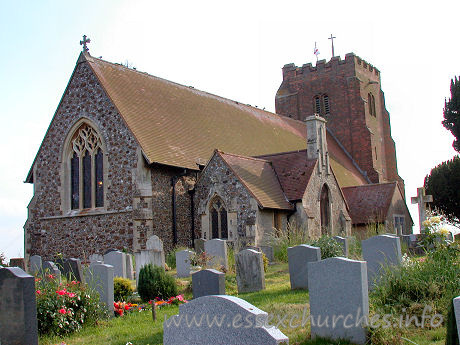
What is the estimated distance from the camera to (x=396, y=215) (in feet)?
89.9

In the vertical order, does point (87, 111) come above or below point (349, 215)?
above

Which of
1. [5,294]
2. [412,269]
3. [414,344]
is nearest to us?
[414,344]

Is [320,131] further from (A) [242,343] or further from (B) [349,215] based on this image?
(A) [242,343]

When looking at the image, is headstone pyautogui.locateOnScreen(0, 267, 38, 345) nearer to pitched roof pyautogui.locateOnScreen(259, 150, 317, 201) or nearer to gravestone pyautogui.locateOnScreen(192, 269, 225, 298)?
gravestone pyautogui.locateOnScreen(192, 269, 225, 298)

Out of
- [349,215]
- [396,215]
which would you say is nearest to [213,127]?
[349,215]

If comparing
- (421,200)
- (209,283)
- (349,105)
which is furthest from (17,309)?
(349,105)

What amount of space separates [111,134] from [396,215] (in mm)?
14577

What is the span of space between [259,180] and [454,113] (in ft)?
55.3

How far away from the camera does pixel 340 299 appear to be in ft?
25.2

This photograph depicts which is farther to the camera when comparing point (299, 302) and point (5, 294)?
point (299, 302)

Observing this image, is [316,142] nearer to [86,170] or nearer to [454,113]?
[86,170]

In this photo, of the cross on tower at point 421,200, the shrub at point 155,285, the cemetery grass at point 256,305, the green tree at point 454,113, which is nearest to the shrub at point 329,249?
the cemetery grass at point 256,305

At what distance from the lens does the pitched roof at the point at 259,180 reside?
66.3 ft

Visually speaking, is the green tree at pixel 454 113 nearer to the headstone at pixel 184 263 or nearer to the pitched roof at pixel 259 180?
the pitched roof at pixel 259 180
